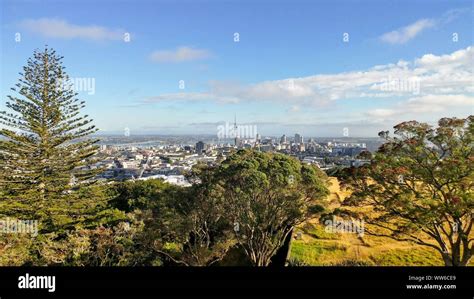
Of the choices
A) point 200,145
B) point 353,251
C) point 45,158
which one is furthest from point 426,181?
point 200,145

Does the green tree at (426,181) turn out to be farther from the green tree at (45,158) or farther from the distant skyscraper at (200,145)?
the distant skyscraper at (200,145)

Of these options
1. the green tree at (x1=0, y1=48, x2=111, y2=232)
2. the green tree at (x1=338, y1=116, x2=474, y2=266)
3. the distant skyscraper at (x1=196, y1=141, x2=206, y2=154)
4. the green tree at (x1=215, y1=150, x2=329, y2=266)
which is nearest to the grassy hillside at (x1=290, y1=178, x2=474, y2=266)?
the green tree at (x1=215, y1=150, x2=329, y2=266)

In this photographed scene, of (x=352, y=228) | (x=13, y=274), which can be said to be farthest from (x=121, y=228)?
(x=352, y=228)

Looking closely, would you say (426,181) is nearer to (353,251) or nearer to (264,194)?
(264,194)

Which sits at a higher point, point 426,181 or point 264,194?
point 426,181

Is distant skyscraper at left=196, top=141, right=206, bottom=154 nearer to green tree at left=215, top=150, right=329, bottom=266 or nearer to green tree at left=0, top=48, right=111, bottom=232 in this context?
green tree at left=0, top=48, right=111, bottom=232

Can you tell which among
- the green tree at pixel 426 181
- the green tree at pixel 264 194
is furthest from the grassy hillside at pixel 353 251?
the green tree at pixel 426 181
